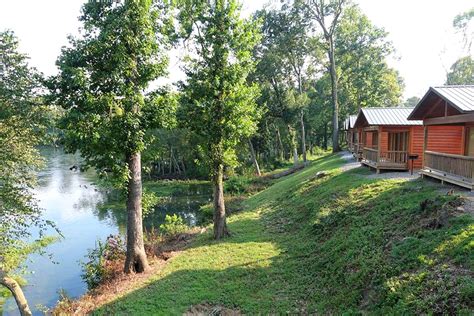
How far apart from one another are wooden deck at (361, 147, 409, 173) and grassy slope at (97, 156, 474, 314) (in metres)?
3.62

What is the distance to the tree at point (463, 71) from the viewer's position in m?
42.2

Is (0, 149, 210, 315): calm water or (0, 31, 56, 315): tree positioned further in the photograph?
(0, 149, 210, 315): calm water

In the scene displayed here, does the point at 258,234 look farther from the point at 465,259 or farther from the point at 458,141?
the point at 458,141

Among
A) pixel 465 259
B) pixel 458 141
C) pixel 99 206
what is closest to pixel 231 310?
pixel 465 259

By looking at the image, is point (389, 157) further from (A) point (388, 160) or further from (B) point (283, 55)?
(B) point (283, 55)

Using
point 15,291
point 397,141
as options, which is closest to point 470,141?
point 397,141

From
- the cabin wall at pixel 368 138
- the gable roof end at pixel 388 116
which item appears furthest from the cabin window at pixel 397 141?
the cabin wall at pixel 368 138

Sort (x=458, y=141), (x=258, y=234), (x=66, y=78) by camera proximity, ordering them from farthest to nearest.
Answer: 1. (x=458, y=141)
2. (x=258, y=234)
3. (x=66, y=78)

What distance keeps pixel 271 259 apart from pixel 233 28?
346 inches

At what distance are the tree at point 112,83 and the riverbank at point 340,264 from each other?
276 centimetres

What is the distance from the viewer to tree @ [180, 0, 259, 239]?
1233cm

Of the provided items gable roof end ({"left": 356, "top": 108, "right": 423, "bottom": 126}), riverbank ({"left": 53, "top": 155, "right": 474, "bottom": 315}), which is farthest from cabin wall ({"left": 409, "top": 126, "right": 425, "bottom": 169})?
riverbank ({"left": 53, "top": 155, "right": 474, "bottom": 315})

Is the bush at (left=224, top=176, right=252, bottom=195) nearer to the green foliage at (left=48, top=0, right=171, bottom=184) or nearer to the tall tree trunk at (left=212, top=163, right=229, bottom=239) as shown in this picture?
the tall tree trunk at (left=212, top=163, right=229, bottom=239)

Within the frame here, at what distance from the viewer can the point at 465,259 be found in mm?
6332
